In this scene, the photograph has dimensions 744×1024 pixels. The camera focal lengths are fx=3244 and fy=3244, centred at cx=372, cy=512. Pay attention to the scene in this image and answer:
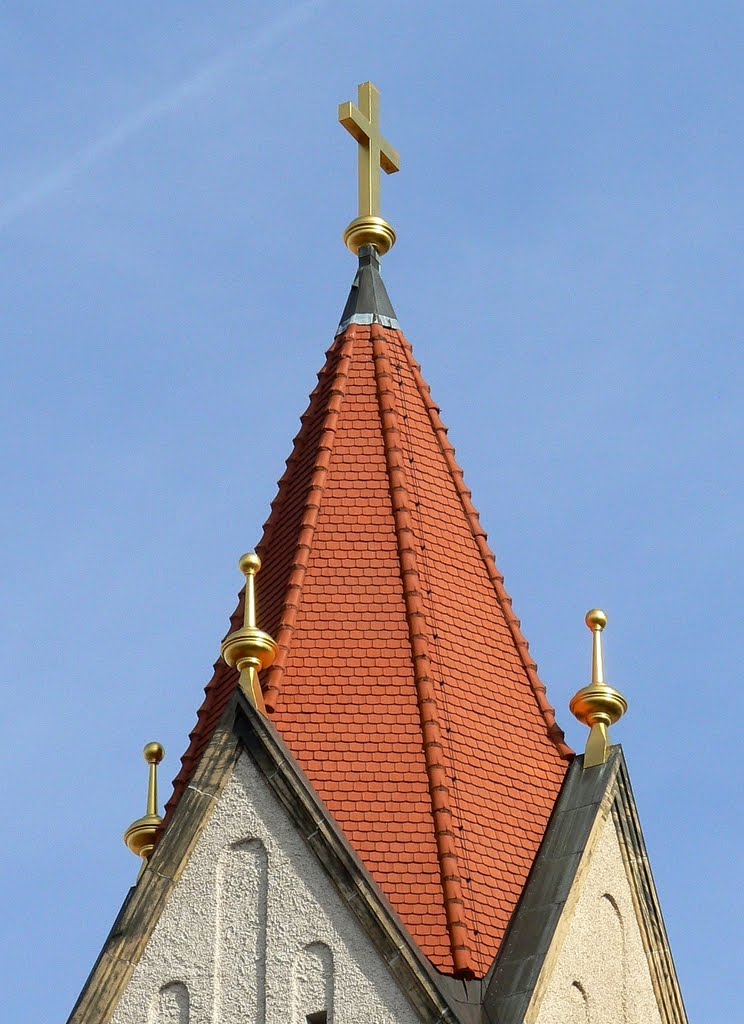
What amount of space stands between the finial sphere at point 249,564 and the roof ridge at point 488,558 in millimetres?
2560

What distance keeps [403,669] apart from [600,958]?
3.16m


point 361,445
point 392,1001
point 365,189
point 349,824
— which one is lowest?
point 392,1001

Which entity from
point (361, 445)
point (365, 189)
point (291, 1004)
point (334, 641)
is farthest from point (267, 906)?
point (365, 189)

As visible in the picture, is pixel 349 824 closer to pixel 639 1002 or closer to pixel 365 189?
pixel 639 1002

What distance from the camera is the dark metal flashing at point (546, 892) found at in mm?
26672

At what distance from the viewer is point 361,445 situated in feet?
104

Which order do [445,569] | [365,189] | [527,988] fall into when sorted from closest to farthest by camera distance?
[527,988], [445,569], [365,189]

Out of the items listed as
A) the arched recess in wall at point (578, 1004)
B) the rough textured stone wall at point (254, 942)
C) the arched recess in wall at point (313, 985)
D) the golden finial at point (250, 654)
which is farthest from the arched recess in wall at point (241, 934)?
the arched recess in wall at point (578, 1004)

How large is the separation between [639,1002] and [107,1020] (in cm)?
475

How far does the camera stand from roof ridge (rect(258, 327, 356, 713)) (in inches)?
1152

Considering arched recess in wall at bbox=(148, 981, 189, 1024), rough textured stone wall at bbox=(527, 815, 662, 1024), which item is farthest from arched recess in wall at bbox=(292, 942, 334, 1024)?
rough textured stone wall at bbox=(527, 815, 662, 1024)

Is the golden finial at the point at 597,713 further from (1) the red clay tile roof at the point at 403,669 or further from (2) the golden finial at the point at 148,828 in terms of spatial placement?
(2) the golden finial at the point at 148,828

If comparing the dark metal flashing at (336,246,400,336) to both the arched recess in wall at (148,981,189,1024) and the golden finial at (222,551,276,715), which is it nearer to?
the golden finial at (222,551,276,715)

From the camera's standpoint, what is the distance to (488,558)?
31.4 meters
